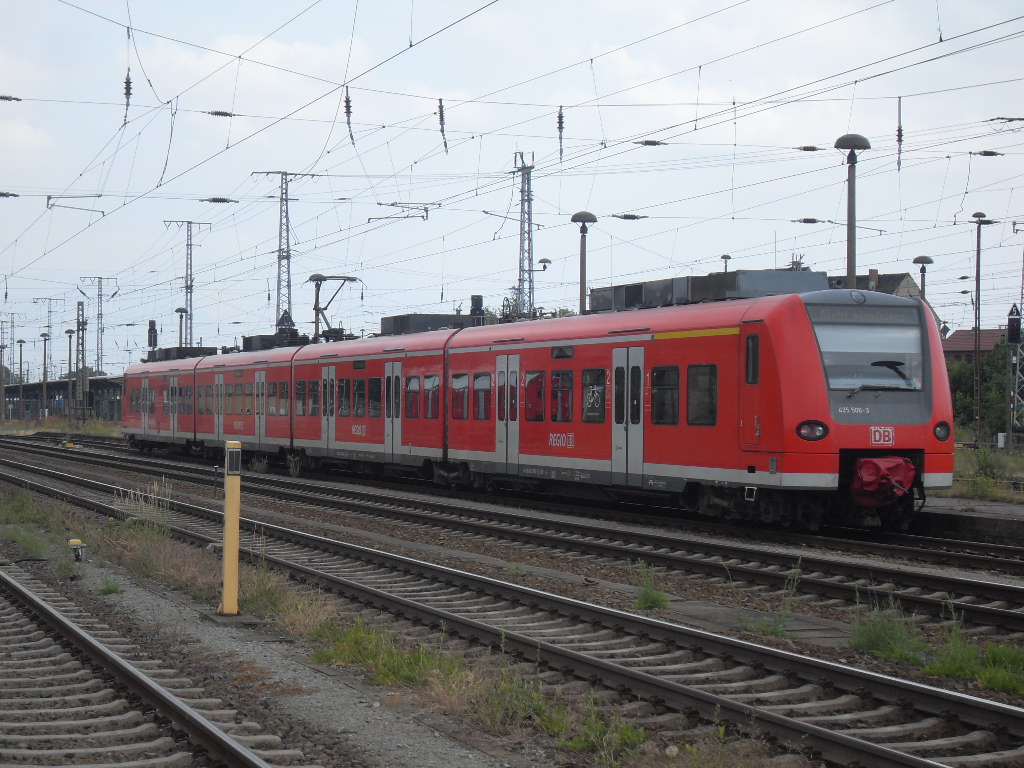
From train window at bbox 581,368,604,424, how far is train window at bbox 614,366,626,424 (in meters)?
0.39

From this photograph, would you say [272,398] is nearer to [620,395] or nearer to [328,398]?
[328,398]

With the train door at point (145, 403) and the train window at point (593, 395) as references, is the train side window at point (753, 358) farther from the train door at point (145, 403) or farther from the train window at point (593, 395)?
the train door at point (145, 403)

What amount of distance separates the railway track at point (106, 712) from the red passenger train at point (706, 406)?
8.61 meters

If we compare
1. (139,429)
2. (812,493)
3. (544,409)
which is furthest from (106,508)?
(139,429)

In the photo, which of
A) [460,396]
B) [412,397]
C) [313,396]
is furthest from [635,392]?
[313,396]

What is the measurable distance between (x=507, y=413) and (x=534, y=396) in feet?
3.24

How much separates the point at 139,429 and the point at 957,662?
3822 cm

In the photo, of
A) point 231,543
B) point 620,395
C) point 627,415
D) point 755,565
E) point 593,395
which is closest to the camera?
point 231,543

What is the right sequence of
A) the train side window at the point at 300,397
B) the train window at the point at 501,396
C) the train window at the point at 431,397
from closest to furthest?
1. the train window at the point at 501,396
2. the train window at the point at 431,397
3. the train side window at the point at 300,397

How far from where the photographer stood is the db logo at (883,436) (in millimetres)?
14508

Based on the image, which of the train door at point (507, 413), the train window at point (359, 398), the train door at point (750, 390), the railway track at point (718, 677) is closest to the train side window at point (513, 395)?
the train door at point (507, 413)

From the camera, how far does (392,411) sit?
2453 centimetres

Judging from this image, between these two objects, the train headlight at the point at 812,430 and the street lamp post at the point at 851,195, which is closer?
the train headlight at the point at 812,430

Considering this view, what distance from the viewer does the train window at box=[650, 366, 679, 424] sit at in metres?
16.2
